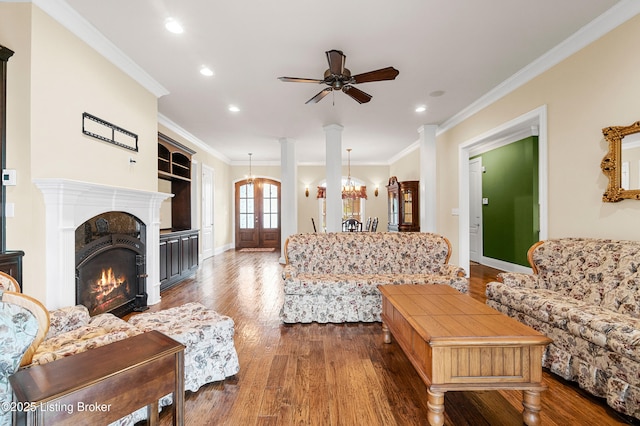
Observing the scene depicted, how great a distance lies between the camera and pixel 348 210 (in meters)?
9.74

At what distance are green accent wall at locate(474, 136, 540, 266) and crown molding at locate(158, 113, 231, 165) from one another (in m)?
6.50

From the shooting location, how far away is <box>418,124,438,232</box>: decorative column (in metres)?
5.58

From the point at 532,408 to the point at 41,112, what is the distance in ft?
13.1

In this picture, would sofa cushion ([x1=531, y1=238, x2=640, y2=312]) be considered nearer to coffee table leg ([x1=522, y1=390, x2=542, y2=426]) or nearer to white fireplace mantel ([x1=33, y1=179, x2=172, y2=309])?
coffee table leg ([x1=522, y1=390, x2=542, y2=426])

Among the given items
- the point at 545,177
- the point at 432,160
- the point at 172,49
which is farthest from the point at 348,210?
the point at 172,49

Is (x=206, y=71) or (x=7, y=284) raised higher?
(x=206, y=71)

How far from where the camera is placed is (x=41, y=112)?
2330 millimetres

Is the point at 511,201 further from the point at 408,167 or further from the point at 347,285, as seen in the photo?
the point at 347,285

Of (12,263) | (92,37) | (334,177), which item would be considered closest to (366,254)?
(334,177)

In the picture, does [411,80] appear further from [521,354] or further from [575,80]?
[521,354]

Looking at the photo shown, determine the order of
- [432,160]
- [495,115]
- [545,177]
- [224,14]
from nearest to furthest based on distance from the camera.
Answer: [224,14] → [545,177] → [495,115] → [432,160]

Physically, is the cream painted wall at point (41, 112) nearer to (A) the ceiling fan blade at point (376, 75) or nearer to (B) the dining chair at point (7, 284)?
(B) the dining chair at point (7, 284)

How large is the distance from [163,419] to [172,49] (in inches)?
128

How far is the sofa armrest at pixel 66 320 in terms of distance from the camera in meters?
1.86
